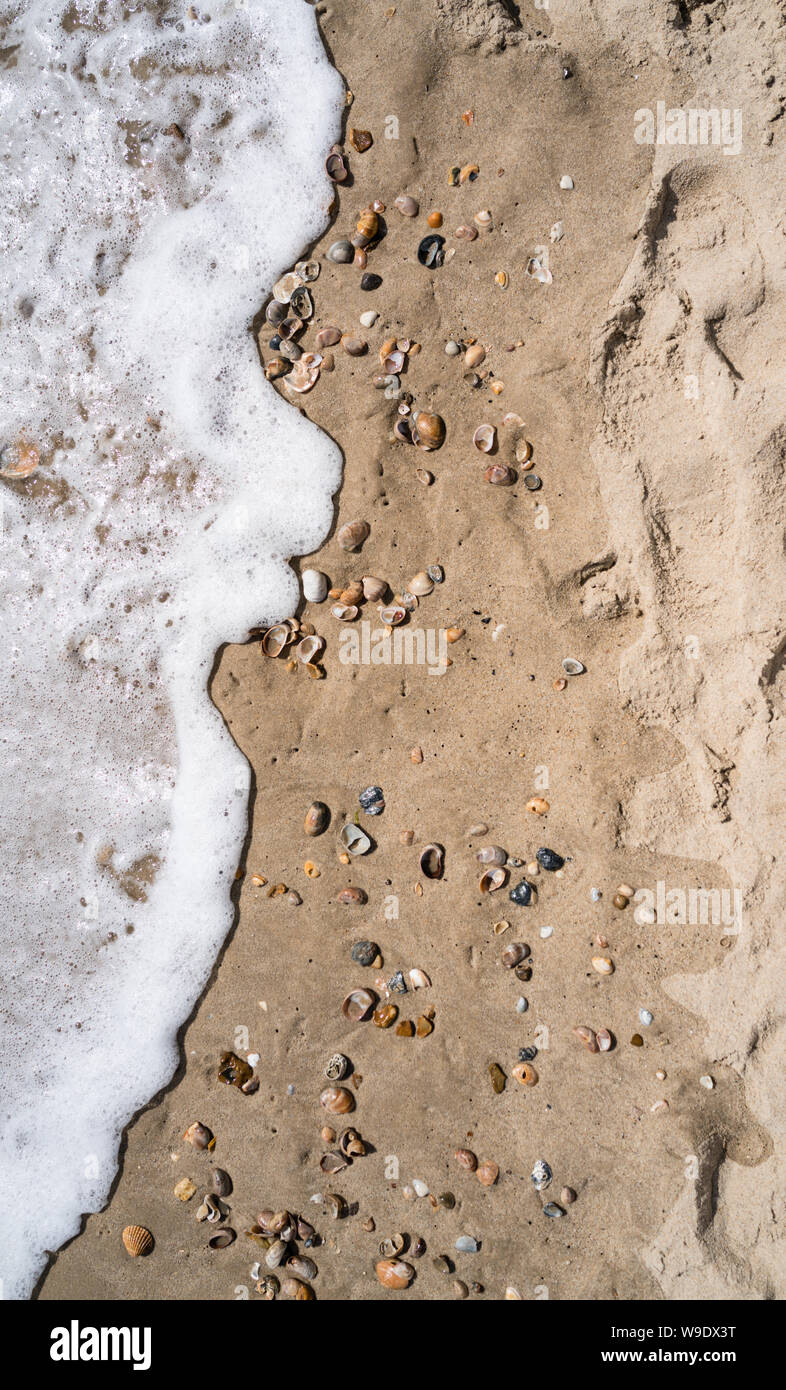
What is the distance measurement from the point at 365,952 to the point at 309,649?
140cm

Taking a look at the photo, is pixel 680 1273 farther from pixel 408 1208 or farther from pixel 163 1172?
pixel 163 1172

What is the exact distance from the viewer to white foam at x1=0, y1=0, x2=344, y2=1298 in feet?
11.1

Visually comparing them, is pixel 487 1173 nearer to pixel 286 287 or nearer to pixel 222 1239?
pixel 222 1239

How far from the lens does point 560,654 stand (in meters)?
3.22

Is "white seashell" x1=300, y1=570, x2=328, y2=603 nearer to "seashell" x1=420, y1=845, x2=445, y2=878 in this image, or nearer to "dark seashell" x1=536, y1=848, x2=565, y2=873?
"seashell" x1=420, y1=845, x2=445, y2=878

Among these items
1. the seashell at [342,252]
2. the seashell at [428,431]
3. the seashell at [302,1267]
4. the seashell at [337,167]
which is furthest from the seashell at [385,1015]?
the seashell at [337,167]

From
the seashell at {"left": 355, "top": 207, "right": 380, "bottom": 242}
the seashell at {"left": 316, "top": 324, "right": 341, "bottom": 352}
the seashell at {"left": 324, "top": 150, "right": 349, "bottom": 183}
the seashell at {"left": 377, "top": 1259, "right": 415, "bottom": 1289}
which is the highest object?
the seashell at {"left": 324, "top": 150, "right": 349, "bottom": 183}

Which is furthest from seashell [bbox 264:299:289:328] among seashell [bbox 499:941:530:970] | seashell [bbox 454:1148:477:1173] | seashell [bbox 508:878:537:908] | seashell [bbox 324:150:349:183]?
seashell [bbox 454:1148:477:1173]

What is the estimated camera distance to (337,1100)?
10.4 feet

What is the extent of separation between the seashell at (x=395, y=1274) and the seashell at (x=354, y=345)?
321cm

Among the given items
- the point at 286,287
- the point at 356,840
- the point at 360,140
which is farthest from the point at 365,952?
the point at 360,140

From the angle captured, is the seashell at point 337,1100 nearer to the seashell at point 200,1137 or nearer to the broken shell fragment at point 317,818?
the seashell at point 200,1137

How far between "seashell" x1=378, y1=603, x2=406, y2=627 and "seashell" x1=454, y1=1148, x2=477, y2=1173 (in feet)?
A: 7.73

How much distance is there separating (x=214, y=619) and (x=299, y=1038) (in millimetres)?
1991
